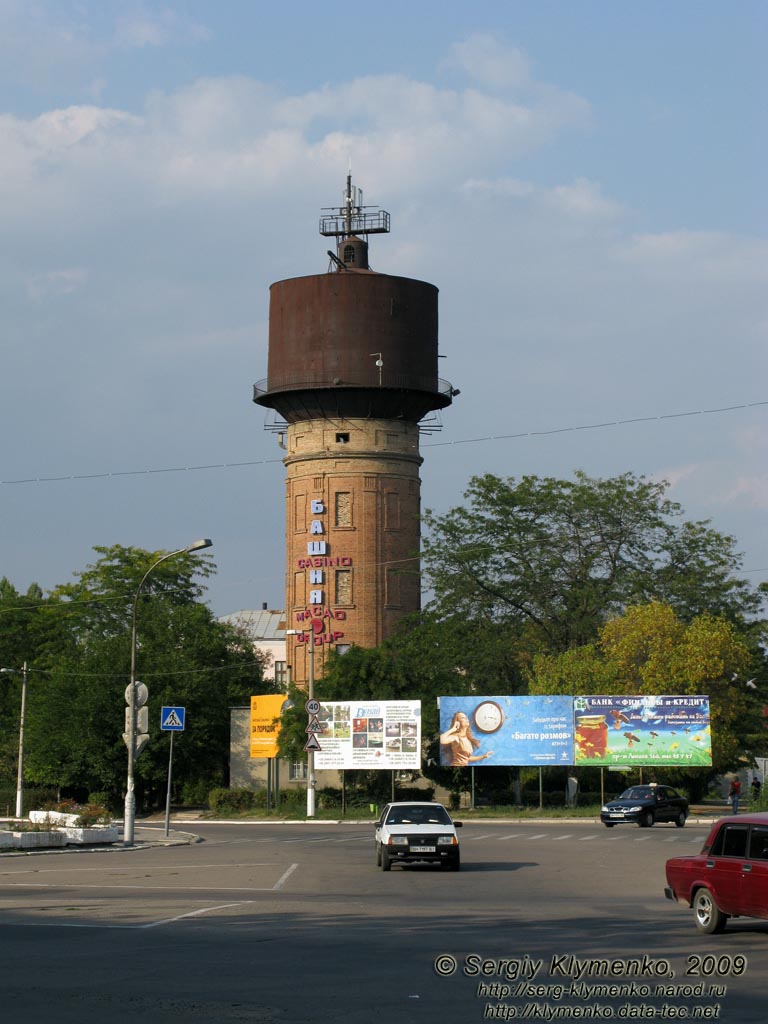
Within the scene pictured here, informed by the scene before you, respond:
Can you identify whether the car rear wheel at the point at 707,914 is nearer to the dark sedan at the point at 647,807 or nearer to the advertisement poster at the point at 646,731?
the dark sedan at the point at 647,807

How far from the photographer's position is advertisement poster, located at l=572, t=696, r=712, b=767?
57.4m

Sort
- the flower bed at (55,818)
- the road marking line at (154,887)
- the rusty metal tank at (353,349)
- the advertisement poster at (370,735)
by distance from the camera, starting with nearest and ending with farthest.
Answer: the road marking line at (154,887) → the flower bed at (55,818) → the advertisement poster at (370,735) → the rusty metal tank at (353,349)

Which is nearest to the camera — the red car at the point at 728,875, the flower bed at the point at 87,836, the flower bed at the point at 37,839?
the red car at the point at 728,875

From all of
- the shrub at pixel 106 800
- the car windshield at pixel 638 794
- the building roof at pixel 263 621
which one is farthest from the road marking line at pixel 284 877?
the building roof at pixel 263 621

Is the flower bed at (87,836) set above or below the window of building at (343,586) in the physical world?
below

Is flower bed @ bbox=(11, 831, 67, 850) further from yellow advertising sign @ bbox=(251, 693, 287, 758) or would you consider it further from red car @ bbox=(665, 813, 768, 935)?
yellow advertising sign @ bbox=(251, 693, 287, 758)

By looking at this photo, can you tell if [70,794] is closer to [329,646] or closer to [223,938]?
[329,646]

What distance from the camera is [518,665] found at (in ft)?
253

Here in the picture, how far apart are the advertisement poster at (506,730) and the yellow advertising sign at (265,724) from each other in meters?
11.9

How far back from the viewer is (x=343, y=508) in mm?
79312

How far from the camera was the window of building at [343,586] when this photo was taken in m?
78.8

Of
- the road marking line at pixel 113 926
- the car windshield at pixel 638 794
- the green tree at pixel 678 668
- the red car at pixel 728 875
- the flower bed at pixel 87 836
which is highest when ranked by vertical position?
the green tree at pixel 678 668

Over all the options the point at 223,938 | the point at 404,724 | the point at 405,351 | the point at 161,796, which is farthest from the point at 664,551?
the point at 223,938

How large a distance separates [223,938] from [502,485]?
6388 centimetres
